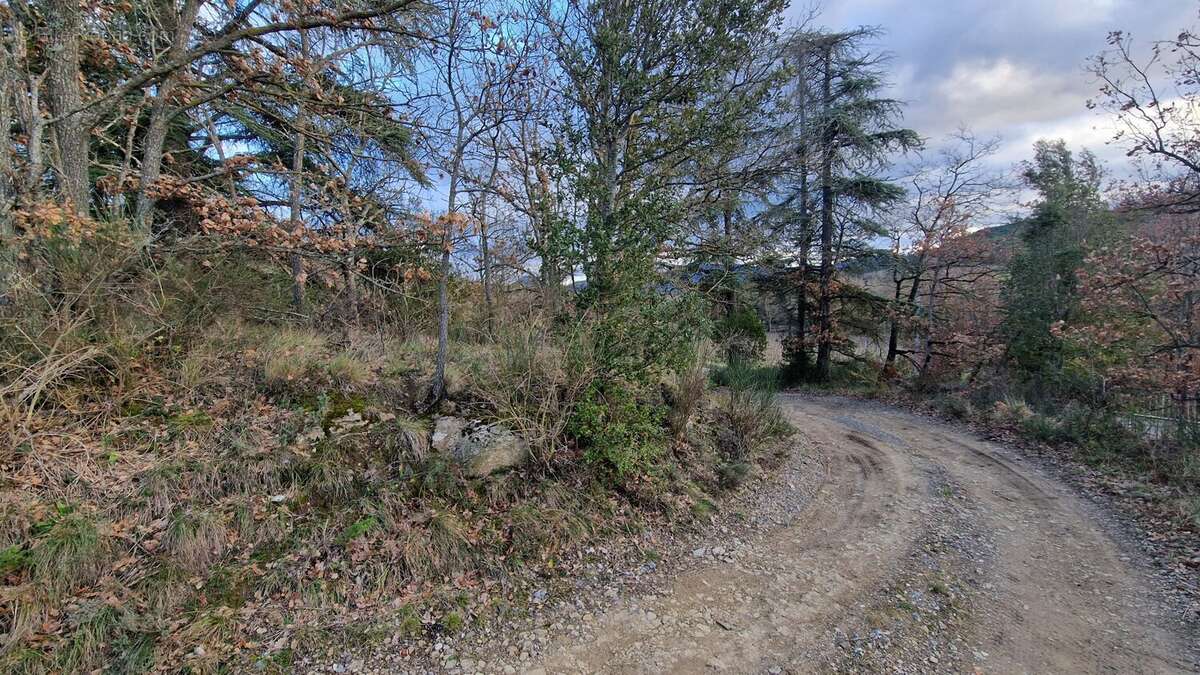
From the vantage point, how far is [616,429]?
4.13m

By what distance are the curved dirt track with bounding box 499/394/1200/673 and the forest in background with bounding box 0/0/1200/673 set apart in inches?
30.7

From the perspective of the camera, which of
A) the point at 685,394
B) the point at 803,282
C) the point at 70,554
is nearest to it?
the point at 70,554

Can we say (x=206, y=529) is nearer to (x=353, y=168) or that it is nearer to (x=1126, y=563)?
(x=353, y=168)

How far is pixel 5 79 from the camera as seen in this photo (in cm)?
364

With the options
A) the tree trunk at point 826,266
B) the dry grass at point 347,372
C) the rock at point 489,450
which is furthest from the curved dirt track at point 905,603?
the tree trunk at point 826,266

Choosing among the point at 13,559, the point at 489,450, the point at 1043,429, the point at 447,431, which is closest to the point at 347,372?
the point at 447,431

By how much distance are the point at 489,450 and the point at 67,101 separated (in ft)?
16.7

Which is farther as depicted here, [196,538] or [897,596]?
[897,596]

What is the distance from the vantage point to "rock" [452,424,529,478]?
3982 mm

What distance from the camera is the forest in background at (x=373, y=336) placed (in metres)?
2.90

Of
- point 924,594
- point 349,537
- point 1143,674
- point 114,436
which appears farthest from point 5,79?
point 1143,674

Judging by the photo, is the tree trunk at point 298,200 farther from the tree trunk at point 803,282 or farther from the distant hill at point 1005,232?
the distant hill at point 1005,232

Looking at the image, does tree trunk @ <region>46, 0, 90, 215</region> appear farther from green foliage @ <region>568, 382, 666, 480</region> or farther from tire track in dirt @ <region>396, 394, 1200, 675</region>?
tire track in dirt @ <region>396, 394, 1200, 675</region>

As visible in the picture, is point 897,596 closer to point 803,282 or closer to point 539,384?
point 539,384
